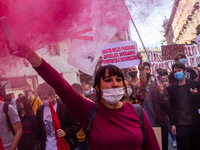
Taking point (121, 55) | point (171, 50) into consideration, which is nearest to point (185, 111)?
point (121, 55)

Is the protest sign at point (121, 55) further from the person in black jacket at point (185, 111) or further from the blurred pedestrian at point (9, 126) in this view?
the blurred pedestrian at point (9, 126)

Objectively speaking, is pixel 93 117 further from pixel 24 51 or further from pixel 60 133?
pixel 60 133

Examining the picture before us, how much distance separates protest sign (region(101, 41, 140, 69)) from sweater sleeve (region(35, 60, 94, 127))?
4.98ft

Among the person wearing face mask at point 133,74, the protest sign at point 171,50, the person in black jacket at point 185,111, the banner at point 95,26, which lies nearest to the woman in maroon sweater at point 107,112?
the banner at point 95,26

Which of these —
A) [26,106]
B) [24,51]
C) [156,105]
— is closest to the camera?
[24,51]

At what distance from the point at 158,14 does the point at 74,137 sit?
2529 mm

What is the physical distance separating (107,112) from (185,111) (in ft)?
8.89

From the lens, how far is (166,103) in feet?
14.0

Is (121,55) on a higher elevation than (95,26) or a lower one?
lower

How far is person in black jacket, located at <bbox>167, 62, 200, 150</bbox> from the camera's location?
4.05m

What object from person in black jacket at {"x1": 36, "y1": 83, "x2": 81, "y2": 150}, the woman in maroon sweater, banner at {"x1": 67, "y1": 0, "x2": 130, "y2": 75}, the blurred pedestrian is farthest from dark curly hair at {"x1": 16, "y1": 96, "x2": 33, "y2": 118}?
the woman in maroon sweater

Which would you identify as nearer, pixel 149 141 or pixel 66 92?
pixel 66 92

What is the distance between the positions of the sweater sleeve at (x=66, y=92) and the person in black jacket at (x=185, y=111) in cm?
272

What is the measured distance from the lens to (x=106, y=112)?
2.00m
